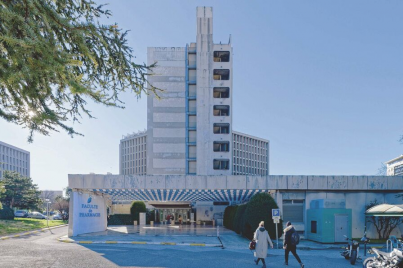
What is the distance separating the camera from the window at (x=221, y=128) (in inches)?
1943

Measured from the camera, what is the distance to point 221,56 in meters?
51.0

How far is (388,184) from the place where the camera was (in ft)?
74.2

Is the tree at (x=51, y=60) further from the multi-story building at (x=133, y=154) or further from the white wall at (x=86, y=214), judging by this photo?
the multi-story building at (x=133, y=154)

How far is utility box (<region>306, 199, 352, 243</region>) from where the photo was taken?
2016cm

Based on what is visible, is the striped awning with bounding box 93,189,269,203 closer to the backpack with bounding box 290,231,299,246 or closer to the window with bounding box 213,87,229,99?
the backpack with bounding box 290,231,299,246

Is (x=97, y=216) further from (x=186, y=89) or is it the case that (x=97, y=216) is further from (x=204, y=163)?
(x=186, y=89)

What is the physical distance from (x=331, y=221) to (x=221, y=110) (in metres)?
31.8

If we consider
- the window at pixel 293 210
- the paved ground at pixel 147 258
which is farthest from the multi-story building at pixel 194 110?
the paved ground at pixel 147 258

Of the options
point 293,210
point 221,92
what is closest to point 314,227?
point 293,210

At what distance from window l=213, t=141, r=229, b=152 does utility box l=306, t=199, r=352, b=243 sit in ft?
93.7

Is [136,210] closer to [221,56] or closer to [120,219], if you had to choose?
[120,219]

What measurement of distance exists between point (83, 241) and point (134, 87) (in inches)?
616

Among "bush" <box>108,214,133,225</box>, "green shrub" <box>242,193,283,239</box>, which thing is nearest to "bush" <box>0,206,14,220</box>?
"bush" <box>108,214,133,225</box>

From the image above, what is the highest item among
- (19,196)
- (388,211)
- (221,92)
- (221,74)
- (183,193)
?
(221,74)
